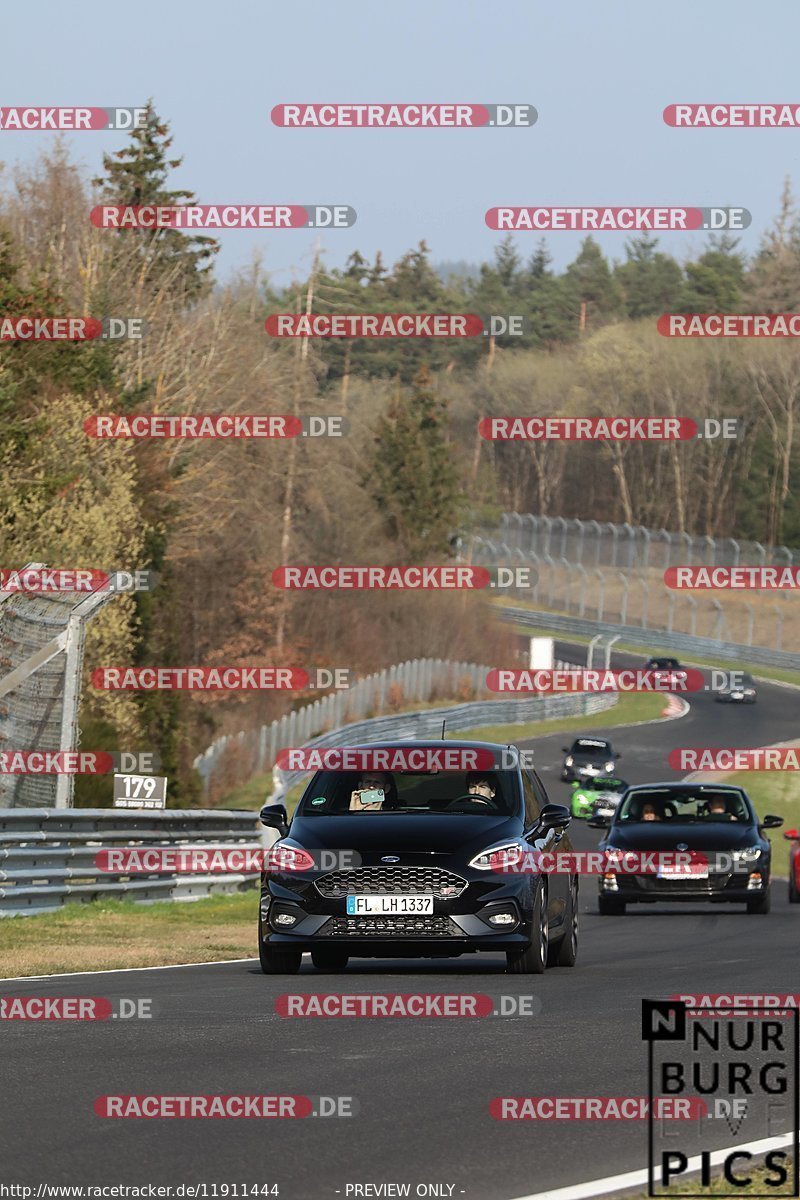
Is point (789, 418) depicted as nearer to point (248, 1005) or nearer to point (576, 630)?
point (576, 630)

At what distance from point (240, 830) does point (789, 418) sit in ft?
350

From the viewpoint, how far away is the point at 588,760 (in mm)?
60406

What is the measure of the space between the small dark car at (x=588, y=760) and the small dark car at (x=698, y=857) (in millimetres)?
35721

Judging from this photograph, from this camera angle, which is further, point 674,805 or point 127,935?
point 674,805

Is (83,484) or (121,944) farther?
(83,484)

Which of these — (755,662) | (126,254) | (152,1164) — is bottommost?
(755,662)

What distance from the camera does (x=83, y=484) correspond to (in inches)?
1759

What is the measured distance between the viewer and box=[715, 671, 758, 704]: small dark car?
83750 mm

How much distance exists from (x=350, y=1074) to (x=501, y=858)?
15.9 feet

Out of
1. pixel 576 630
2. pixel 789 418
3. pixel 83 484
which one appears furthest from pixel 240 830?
pixel 789 418

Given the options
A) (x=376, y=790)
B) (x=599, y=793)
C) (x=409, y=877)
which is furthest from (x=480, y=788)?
(x=599, y=793)

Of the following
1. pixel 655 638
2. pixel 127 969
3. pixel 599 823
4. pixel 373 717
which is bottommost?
pixel 655 638

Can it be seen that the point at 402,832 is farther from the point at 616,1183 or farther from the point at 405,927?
the point at 616,1183

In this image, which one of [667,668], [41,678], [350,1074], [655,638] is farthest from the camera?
[655,638]
